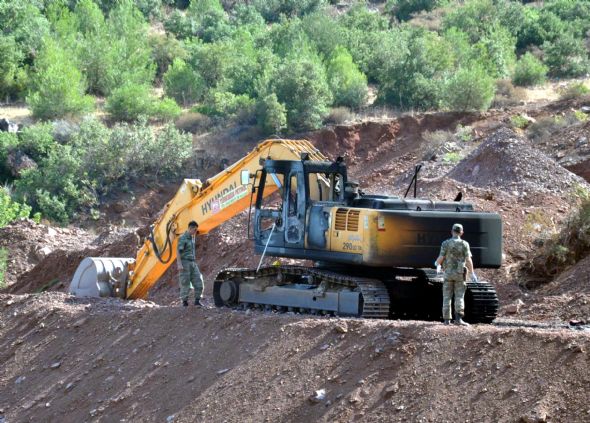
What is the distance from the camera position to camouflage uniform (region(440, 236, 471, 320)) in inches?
575

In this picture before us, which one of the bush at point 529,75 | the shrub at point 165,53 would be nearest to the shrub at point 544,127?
the bush at point 529,75

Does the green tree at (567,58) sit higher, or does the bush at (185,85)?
the green tree at (567,58)

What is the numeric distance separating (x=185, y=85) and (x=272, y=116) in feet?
40.4

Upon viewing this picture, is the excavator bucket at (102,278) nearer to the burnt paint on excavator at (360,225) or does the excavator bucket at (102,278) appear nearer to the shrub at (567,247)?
the burnt paint on excavator at (360,225)

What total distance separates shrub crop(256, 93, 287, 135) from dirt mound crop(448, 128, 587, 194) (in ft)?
44.6

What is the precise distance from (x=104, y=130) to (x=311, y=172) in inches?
1037

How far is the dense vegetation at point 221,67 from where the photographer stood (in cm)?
4088

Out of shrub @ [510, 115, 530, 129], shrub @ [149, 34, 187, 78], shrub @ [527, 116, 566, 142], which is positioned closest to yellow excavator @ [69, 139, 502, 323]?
shrub @ [527, 116, 566, 142]

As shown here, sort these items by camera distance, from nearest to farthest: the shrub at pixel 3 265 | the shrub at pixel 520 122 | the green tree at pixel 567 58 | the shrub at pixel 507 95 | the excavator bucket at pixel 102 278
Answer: the excavator bucket at pixel 102 278 → the shrub at pixel 3 265 → the shrub at pixel 520 122 → the shrub at pixel 507 95 → the green tree at pixel 567 58

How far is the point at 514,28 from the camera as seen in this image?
61.5 meters

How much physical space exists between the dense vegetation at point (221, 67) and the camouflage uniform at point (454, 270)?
25.0 metres

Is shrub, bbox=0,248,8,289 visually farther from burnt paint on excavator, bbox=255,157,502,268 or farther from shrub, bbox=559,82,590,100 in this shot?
shrub, bbox=559,82,590,100

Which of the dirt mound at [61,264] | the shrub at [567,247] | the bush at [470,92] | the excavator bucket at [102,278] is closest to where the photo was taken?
the excavator bucket at [102,278]

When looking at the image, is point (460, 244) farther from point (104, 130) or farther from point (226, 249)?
point (104, 130)
